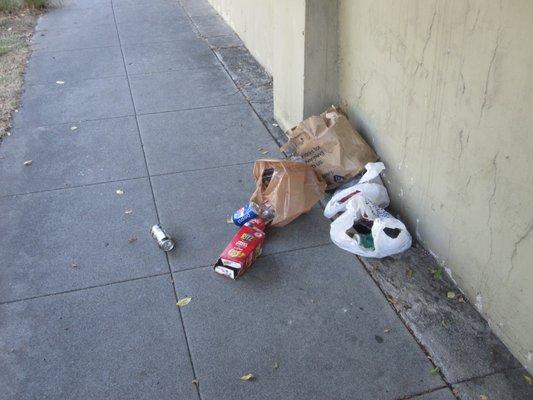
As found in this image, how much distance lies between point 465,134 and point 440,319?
951mm

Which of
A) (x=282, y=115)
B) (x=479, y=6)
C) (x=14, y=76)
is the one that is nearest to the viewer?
(x=479, y=6)

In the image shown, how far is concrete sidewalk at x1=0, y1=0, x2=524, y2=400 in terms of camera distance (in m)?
2.66

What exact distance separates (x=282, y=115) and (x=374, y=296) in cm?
228

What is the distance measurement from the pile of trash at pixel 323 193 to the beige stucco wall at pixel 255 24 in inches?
91.6

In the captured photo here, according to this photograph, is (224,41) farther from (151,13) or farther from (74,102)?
(74,102)

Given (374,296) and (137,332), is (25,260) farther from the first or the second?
(374,296)

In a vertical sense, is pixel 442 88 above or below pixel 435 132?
above

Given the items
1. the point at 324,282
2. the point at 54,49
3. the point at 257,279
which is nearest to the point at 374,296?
the point at 324,282

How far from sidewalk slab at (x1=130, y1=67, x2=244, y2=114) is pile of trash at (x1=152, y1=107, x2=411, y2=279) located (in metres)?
1.85

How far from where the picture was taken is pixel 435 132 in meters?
3.07

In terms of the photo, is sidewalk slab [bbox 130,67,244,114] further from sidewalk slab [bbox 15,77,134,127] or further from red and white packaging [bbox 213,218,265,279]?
red and white packaging [bbox 213,218,265,279]

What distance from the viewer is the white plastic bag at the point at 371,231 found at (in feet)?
10.9

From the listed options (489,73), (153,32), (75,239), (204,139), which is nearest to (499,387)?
(489,73)

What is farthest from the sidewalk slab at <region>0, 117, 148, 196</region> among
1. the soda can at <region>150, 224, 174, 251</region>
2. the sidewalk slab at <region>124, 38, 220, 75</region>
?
the sidewalk slab at <region>124, 38, 220, 75</region>
